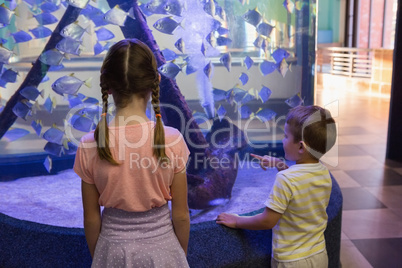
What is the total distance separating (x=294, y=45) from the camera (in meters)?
2.54

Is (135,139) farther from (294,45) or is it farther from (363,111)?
(363,111)

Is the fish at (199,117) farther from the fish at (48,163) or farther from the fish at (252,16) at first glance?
the fish at (48,163)

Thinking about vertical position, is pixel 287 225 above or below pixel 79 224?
above

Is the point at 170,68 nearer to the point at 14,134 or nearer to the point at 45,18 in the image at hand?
the point at 45,18

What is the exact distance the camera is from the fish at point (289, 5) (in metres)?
2.45

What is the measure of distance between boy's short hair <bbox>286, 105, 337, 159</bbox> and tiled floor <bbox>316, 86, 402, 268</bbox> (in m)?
1.20

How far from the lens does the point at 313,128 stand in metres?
1.65

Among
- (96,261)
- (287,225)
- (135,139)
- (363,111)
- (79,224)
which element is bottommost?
(363,111)

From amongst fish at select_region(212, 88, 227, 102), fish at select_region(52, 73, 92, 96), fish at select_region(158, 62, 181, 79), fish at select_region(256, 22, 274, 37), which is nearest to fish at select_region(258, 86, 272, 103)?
fish at select_region(212, 88, 227, 102)

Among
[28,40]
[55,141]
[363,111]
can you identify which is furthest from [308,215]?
[363,111]

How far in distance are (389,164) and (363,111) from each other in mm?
3619

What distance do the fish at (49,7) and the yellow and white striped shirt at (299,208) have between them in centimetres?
160

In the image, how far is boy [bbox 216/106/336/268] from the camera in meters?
1.67

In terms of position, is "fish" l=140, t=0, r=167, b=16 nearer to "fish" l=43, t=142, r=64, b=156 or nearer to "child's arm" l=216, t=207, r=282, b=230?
"fish" l=43, t=142, r=64, b=156
